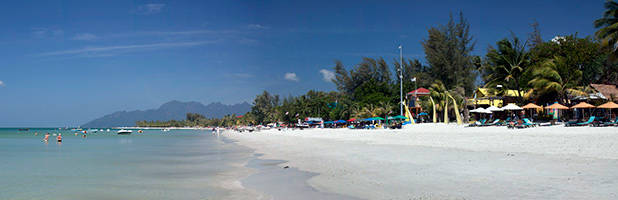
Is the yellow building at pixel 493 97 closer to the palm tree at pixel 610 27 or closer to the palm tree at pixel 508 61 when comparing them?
the palm tree at pixel 508 61

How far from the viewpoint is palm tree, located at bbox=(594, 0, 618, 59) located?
98.2ft

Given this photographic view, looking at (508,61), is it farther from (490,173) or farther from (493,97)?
(490,173)

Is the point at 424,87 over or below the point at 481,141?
over

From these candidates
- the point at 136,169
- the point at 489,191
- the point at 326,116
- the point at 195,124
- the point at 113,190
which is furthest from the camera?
the point at 195,124

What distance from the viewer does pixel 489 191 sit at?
7.64 meters

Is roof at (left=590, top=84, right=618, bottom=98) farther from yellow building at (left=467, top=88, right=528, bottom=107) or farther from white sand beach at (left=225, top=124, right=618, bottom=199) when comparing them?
white sand beach at (left=225, top=124, right=618, bottom=199)

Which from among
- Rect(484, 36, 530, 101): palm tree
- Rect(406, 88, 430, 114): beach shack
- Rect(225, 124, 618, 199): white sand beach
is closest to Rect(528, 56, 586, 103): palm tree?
Rect(484, 36, 530, 101): palm tree

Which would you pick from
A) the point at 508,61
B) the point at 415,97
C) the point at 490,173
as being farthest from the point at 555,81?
the point at 490,173

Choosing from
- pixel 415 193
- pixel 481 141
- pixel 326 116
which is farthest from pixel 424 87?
pixel 415 193

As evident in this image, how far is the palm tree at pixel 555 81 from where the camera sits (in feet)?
110

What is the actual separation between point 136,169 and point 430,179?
35.0ft

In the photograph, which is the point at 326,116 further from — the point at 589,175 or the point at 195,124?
the point at 195,124

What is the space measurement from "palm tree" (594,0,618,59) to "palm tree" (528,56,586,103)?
12.6ft

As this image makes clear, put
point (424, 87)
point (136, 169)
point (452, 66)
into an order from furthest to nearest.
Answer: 1. point (424, 87)
2. point (452, 66)
3. point (136, 169)
